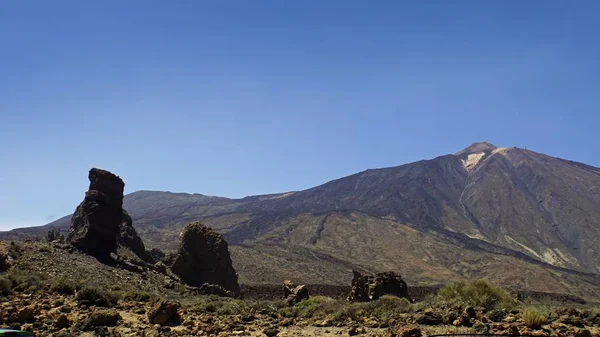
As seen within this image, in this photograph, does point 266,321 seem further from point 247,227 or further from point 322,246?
point 247,227

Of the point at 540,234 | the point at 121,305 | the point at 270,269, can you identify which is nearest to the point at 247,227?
the point at 270,269

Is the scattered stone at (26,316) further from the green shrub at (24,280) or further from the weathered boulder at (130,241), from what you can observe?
the weathered boulder at (130,241)

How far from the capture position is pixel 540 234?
14575 cm

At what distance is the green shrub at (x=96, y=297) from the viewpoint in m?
17.4

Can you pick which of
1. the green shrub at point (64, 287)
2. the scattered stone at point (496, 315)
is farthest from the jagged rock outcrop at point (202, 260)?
the scattered stone at point (496, 315)

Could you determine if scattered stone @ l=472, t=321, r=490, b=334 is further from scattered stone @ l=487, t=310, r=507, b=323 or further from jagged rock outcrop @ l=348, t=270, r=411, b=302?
jagged rock outcrop @ l=348, t=270, r=411, b=302

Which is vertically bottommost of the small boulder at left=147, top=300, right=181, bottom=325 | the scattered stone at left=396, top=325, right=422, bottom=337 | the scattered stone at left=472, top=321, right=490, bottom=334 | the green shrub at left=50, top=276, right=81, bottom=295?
the scattered stone at left=472, top=321, right=490, bottom=334

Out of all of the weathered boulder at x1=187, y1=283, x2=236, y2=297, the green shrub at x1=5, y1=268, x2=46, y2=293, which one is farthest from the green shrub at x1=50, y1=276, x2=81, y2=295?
the weathered boulder at x1=187, y1=283, x2=236, y2=297

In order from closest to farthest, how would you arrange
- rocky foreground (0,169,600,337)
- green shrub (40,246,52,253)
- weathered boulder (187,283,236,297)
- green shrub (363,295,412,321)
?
rocky foreground (0,169,600,337) → green shrub (363,295,412,321) → green shrub (40,246,52,253) → weathered boulder (187,283,236,297)

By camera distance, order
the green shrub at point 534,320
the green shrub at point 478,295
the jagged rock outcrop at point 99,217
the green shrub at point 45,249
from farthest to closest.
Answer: the jagged rock outcrop at point 99,217 < the green shrub at point 45,249 < the green shrub at point 478,295 < the green shrub at point 534,320

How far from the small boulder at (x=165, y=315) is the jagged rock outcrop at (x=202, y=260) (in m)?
19.9

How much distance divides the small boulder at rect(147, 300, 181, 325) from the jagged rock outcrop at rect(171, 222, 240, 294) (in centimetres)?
1986

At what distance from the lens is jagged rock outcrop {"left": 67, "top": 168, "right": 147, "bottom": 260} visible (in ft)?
100

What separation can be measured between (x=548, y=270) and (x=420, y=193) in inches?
3626
